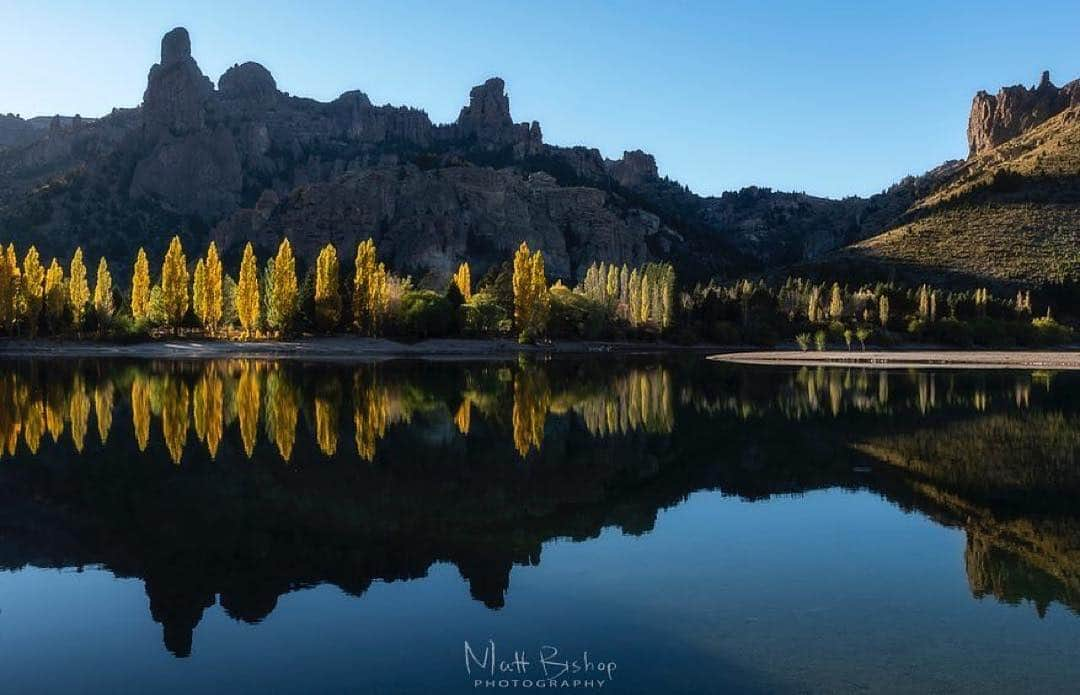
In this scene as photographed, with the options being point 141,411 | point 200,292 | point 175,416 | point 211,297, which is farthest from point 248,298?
point 175,416

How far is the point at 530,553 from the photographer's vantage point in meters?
14.3

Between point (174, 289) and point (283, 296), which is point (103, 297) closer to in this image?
point (174, 289)

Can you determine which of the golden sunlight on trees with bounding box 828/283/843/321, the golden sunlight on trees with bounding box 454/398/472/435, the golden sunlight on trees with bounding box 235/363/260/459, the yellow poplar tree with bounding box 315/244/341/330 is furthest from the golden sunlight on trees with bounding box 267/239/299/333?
the golden sunlight on trees with bounding box 828/283/843/321

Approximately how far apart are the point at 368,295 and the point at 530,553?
81545mm

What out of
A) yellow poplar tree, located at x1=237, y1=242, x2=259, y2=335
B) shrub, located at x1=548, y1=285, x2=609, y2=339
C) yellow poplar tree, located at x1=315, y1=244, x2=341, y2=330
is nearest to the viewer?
yellow poplar tree, located at x1=237, y1=242, x2=259, y2=335

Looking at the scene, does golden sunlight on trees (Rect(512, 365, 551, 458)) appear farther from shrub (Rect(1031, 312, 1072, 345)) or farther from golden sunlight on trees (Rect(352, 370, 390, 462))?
shrub (Rect(1031, 312, 1072, 345))

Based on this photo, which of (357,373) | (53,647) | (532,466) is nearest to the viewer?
(53,647)

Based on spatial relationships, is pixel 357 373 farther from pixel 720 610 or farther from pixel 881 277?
pixel 881 277

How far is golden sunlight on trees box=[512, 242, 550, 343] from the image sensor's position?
317 feet

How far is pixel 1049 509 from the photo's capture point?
696 inches

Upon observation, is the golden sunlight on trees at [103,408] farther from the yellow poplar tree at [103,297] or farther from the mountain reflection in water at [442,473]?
the yellow poplar tree at [103,297]

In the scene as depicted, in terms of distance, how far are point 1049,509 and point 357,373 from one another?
153ft

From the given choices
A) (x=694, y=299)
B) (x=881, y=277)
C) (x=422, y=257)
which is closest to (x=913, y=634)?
(x=694, y=299)

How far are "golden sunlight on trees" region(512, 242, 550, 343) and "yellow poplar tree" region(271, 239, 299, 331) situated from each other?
26440 mm
